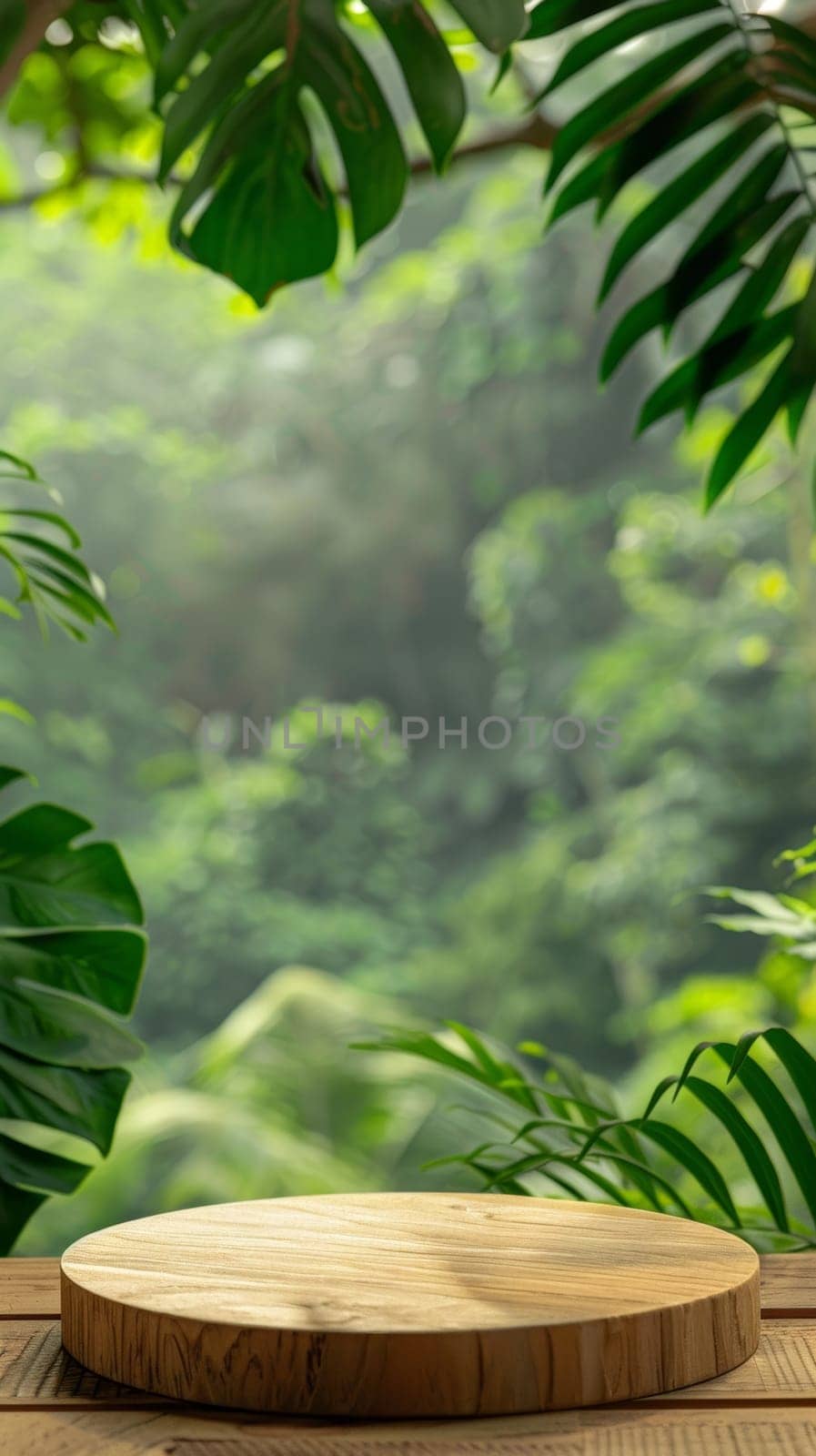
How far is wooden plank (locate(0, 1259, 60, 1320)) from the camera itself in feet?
1.60

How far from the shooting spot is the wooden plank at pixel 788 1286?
479 millimetres

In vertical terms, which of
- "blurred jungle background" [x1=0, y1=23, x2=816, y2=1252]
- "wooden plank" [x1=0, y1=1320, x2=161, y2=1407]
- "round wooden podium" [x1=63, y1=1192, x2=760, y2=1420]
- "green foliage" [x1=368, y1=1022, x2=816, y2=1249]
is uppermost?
"round wooden podium" [x1=63, y1=1192, x2=760, y2=1420]

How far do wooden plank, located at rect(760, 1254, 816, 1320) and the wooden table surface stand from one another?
2.0 inches

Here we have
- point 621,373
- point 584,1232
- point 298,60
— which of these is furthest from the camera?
point 621,373

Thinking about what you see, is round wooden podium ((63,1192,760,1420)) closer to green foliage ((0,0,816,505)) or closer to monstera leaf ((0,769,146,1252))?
monstera leaf ((0,769,146,1252))

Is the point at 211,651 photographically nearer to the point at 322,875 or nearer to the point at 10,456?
the point at 322,875

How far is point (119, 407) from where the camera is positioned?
701 centimetres

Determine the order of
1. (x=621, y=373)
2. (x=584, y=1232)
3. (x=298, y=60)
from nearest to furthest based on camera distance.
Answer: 1. (x=584, y=1232)
2. (x=298, y=60)
3. (x=621, y=373)

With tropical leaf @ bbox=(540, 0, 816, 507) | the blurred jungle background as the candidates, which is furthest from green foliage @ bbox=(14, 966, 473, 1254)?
tropical leaf @ bbox=(540, 0, 816, 507)

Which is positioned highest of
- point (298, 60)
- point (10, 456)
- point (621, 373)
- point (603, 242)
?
point (298, 60)

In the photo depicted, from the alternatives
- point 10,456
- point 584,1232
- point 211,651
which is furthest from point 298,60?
point 211,651

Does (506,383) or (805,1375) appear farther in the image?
(506,383)

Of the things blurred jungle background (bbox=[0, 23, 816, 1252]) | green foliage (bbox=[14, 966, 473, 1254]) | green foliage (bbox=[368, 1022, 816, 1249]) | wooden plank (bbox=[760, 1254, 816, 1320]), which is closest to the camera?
wooden plank (bbox=[760, 1254, 816, 1320])

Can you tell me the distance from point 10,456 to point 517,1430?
1.79 feet
